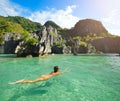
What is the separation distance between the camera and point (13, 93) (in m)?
11.9

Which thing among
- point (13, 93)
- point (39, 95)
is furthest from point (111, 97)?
point (13, 93)

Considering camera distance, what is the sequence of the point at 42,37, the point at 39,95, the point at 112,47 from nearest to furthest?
1. the point at 39,95
2. the point at 42,37
3. the point at 112,47

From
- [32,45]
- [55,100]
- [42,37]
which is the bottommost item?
[55,100]

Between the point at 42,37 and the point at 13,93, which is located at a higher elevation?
the point at 42,37

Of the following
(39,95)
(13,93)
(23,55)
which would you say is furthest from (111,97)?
(23,55)

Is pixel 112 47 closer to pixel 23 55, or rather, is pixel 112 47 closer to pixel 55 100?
pixel 23 55

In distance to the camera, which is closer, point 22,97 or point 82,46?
point 22,97

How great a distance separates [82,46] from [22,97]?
129 m

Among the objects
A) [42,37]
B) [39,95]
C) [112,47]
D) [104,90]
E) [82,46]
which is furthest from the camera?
[112,47]

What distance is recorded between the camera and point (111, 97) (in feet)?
36.9

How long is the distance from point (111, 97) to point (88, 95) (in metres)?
1.75

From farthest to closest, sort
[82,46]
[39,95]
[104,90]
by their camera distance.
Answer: [82,46], [104,90], [39,95]

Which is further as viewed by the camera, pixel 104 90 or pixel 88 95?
pixel 104 90

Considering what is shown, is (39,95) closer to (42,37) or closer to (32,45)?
(32,45)
